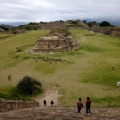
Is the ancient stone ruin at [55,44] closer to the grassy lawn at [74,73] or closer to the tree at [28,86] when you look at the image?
the grassy lawn at [74,73]

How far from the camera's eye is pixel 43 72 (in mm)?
28719

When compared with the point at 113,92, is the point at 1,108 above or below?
above

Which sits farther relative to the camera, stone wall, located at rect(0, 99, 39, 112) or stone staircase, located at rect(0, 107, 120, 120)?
stone wall, located at rect(0, 99, 39, 112)

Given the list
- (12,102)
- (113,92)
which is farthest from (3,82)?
(113,92)

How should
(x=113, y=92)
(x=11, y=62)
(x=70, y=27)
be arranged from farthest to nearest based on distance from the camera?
(x=70, y=27)
(x=11, y=62)
(x=113, y=92)

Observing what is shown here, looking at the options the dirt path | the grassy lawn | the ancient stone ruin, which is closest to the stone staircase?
the grassy lawn

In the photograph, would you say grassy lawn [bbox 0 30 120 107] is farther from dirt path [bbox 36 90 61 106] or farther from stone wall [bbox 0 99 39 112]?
stone wall [bbox 0 99 39 112]

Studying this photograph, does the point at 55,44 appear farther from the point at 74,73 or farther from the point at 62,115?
the point at 62,115

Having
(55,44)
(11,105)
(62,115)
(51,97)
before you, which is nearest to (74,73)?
(51,97)

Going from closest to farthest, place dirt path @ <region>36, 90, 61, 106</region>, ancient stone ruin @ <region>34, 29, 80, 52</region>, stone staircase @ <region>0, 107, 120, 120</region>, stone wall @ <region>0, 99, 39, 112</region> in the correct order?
stone staircase @ <region>0, 107, 120, 120</region> < stone wall @ <region>0, 99, 39, 112</region> < dirt path @ <region>36, 90, 61, 106</region> < ancient stone ruin @ <region>34, 29, 80, 52</region>

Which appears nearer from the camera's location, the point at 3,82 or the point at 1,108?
the point at 1,108

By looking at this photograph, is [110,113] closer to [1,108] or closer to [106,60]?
[1,108]

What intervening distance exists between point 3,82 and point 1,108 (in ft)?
34.8

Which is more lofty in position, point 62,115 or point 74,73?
point 62,115
